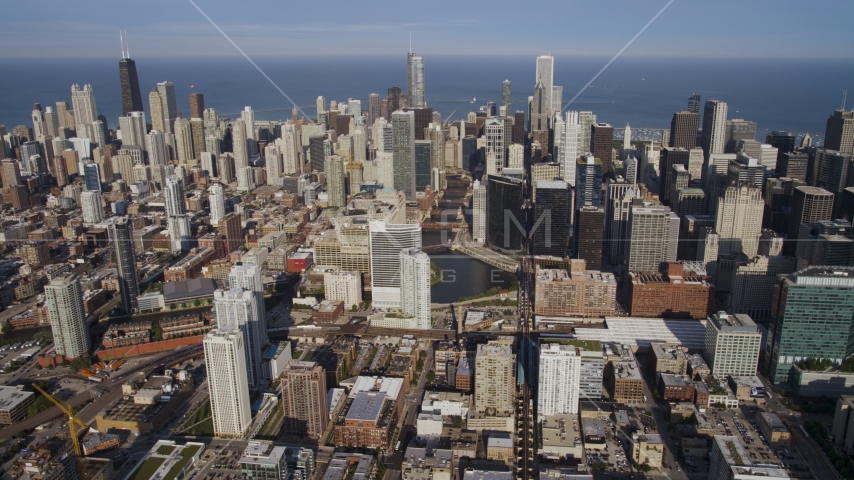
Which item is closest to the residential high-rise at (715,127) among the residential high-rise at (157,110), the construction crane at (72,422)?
A: the construction crane at (72,422)

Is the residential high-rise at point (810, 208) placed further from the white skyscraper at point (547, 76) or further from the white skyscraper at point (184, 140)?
the white skyscraper at point (184, 140)

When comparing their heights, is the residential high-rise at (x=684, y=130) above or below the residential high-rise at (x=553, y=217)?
above

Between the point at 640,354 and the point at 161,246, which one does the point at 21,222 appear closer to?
the point at 161,246

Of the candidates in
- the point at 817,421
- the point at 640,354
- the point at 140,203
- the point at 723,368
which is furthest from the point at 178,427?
the point at 140,203

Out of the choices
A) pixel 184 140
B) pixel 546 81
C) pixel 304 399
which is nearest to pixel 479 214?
pixel 304 399

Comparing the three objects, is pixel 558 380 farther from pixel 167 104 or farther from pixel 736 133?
pixel 167 104
